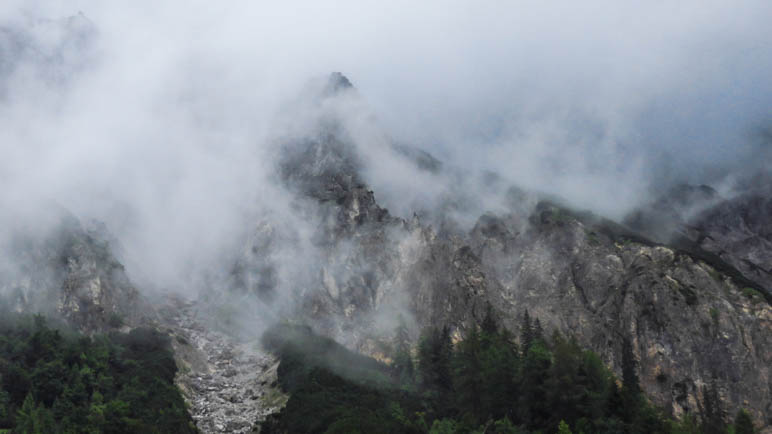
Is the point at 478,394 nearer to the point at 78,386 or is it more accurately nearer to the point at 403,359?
the point at 403,359

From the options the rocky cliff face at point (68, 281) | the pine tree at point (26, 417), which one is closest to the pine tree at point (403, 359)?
the pine tree at point (26, 417)

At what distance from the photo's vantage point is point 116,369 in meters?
107

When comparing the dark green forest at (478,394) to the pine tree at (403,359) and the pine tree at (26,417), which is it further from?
the pine tree at (26,417)

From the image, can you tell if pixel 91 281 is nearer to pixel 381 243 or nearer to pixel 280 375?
pixel 280 375

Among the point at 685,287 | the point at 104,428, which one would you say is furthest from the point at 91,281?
the point at 685,287

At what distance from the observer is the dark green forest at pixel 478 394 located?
3034 inches

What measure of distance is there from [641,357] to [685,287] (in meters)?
18.4

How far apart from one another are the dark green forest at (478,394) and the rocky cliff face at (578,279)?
38.3ft

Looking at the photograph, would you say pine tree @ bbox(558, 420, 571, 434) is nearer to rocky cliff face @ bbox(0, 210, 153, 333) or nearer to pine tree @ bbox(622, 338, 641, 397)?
pine tree @ bbox(622, 338, 641, 397)

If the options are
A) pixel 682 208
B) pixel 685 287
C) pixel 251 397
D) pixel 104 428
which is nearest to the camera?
pixel 104 428

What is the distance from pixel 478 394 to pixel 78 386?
57.1 m

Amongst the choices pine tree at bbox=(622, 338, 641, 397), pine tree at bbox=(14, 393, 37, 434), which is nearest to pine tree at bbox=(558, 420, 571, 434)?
pine tree at bbox=(622, 338, 641, 397)

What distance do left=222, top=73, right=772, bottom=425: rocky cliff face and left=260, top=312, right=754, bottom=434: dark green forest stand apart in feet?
38.3

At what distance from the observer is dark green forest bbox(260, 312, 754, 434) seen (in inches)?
3034
